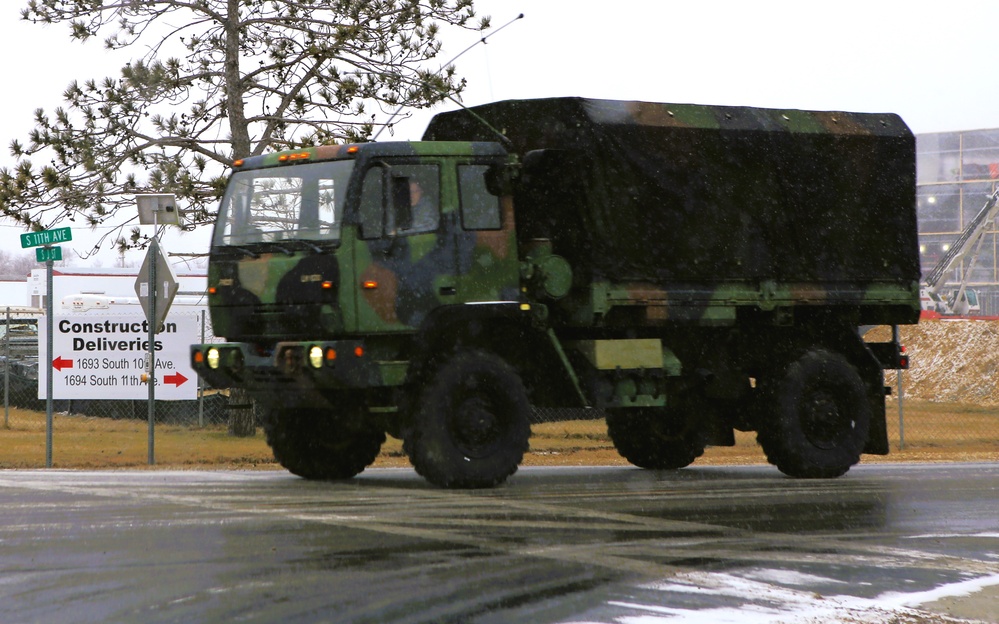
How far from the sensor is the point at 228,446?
791 inches

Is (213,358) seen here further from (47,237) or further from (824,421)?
(824,421)

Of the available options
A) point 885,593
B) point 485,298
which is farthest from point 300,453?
point 885,593

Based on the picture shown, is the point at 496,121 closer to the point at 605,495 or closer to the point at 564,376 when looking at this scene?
the point at 564,376

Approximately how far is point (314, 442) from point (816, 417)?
5146mm

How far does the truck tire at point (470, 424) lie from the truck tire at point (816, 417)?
121 inches

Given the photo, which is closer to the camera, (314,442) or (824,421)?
(314,442)

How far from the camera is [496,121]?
13305 mm

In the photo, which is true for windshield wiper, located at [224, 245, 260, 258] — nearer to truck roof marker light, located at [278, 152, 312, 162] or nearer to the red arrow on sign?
truck roof marker light, located at [278, 152, 312, 162]

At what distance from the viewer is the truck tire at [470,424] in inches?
468

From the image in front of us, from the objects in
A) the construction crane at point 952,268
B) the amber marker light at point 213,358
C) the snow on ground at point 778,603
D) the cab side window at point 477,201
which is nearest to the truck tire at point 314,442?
the amber marker light at point 213,358

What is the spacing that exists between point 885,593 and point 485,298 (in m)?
5.96

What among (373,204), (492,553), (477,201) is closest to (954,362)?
(477,201)

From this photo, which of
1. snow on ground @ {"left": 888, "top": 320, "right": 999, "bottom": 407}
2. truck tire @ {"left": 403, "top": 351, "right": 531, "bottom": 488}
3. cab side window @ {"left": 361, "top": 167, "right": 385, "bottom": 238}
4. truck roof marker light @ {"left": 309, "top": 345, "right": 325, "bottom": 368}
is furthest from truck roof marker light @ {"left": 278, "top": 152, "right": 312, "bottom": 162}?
snow on ground @ {"left": 888, "top": 320, "right": 999, "bottom": 407}

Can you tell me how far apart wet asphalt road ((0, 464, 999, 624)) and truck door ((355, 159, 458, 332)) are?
1593mm
